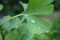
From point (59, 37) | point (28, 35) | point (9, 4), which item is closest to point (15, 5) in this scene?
point (9, 4)

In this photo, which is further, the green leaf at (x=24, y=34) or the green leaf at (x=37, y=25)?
the green leaf at (x=24, y=34)

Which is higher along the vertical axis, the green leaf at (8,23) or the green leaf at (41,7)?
the green leaf at (41,7)

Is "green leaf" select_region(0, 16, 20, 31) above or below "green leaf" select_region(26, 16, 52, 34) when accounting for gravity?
below

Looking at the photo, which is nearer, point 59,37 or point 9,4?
point 59,37

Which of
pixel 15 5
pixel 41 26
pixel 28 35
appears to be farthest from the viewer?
pixel 15 5

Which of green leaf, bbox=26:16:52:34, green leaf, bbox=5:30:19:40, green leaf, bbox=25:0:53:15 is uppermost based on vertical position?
green leaf, bbox=25:0:53:15

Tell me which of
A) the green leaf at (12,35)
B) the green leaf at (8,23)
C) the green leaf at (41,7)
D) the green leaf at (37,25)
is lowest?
the green leaf at (12,35)

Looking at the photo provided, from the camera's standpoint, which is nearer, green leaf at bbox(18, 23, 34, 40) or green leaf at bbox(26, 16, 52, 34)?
green leaf at bbox(26, 16, 52, 34)

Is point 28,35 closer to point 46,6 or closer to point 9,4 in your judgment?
point 46,6
